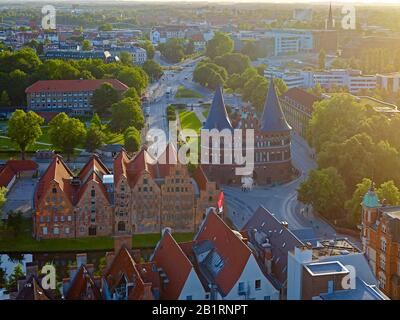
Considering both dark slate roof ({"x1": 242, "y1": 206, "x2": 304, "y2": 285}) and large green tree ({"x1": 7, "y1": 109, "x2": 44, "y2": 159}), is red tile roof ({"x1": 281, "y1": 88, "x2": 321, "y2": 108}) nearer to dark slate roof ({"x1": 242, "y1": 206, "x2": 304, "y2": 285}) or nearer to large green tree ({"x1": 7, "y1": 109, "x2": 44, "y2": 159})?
large green tree ({"x1": 7, "y1": 109, "x2": 44, "y2": 159})

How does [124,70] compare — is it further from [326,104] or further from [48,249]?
[48,249]

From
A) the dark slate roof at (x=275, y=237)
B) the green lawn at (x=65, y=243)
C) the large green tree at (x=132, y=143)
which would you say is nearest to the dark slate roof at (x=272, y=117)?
the large green tree at (x=132, y=143)

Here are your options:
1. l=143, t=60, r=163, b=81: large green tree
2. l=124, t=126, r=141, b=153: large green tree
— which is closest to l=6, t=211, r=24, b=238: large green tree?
l=124, t=126, r=141, b=153: large green tree

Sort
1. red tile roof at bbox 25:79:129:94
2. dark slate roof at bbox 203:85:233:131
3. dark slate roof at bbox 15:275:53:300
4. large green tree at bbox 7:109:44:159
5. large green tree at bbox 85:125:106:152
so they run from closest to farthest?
dark slate roof at bbox 15:275:53:300
dark slate roof at bbox 203:85:233:131
large green tree at bbox 7:109:44:159
large green tree at bbox 85:125:106:152
red tile roof at bbox 25:79:129:94

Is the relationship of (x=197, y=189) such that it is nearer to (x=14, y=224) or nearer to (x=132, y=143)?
(x=14, y=224)

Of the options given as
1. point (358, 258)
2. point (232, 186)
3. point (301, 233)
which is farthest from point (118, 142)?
point (358, 258)

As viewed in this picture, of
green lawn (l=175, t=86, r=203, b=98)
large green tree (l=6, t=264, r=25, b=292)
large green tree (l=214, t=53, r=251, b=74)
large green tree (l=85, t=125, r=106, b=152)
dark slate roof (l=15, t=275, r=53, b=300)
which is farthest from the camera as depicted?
large green tree (l=214, t=53, r=251, b=74)

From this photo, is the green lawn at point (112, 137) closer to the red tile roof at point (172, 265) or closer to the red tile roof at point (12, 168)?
the red tile roof at point (12, 168)
